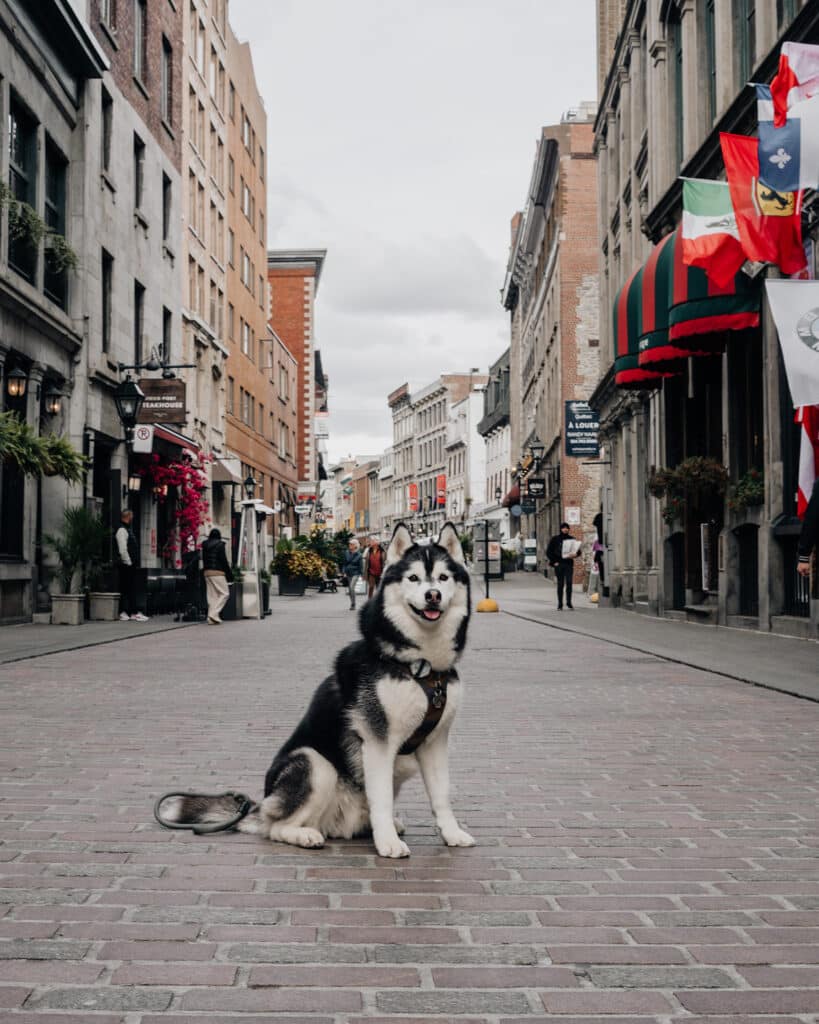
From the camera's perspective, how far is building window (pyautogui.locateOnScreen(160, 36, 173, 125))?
112 ft

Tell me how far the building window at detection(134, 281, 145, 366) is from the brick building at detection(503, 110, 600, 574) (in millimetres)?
19327

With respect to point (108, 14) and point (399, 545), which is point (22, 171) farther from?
point (399, 545)

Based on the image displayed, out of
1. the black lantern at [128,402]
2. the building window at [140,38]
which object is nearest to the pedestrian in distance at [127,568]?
the black lantern at [128,402]

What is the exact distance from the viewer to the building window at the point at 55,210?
2378 cm

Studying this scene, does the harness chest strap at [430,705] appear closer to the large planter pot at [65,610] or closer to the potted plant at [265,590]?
the large planter pot at [65,610]

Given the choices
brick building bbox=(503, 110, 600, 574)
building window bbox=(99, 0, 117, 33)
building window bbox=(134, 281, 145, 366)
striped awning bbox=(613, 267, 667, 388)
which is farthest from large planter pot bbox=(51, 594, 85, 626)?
brick building bbox=(503, 110, 600, 574)

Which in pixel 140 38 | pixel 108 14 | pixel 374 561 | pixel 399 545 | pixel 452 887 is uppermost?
pixel 140 38

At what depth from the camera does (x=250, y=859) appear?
16.6 ft

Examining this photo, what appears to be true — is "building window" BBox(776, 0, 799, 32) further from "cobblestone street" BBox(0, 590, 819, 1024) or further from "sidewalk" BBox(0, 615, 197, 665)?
"sidewalk" BBox(0, 615, 197, 665)

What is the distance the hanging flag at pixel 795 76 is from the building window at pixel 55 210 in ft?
45.8

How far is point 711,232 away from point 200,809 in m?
14.5

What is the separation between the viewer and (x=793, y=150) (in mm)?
14312

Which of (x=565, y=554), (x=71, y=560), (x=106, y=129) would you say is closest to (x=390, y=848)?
(x=71, y=560)

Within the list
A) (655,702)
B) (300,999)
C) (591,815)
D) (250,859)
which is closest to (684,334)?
(655,702)
